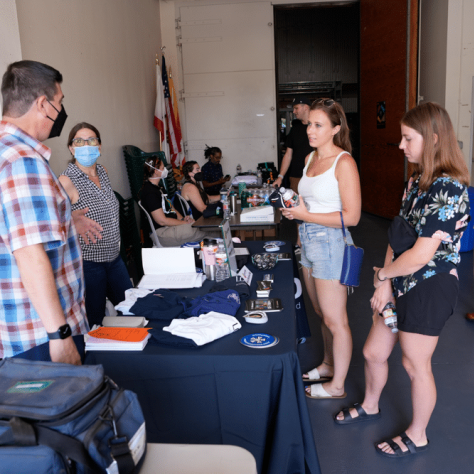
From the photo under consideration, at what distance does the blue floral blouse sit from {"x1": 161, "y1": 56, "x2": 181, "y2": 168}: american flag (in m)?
5.69

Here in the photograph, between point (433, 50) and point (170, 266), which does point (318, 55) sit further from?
point (170, 266)

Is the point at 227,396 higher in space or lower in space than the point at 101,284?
lower

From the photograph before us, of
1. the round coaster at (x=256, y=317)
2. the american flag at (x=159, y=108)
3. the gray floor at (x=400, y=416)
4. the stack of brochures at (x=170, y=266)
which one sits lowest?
the gray floor at (x=400, y=416)

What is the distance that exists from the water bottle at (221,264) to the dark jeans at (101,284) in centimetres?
72

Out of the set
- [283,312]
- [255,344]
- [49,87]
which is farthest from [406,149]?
[49,87]

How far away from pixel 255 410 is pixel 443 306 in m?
0.82

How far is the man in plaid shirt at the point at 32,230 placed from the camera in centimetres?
133

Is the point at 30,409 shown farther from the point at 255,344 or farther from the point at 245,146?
the point at 245,146

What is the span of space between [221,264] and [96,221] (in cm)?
81

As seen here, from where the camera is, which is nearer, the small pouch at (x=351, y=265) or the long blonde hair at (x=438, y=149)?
the long blonde hair at (x=438, y=149)

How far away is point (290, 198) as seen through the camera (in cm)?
218

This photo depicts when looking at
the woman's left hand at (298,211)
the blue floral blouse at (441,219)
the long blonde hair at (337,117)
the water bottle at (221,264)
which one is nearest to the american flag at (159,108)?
the long blonde hair at (337,117)

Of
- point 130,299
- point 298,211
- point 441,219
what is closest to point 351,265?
point 298,211

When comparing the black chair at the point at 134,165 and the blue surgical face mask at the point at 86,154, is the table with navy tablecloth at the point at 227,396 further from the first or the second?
the black chair at the point at 134,165
